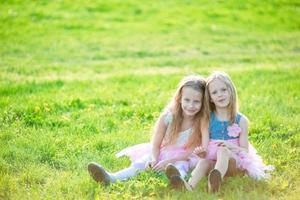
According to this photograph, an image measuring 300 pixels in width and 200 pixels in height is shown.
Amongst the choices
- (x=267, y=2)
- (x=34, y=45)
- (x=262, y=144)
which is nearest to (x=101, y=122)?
(x=262, y=144)

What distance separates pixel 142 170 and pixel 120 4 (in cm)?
1423

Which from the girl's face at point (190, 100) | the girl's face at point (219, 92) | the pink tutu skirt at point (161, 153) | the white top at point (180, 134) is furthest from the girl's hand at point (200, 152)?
the girl's face at point (219, 92)

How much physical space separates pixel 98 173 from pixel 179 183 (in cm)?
79

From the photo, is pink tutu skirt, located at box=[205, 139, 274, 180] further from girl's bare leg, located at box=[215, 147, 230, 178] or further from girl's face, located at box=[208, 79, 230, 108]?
girl's face, located at box=[208, 79, 230, 108]

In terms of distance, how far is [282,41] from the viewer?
614 inches

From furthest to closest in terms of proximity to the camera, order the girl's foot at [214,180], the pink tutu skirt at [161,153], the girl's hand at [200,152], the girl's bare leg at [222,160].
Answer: the pink tutu skirt at [161,153], the girl's hand at [200,152], the girl's bare leg at [222,160], the girl's foot at [214,180]

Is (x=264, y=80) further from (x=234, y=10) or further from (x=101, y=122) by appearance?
(x=234, y=10)

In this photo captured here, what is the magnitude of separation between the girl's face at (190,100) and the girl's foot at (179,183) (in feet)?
2.85

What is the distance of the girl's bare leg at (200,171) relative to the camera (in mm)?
5094

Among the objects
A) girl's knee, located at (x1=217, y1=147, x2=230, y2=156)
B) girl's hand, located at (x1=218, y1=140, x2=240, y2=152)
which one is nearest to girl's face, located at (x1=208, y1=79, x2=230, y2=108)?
girl's hand, located at (x1=218, y1=140, x2=240, y2=152)

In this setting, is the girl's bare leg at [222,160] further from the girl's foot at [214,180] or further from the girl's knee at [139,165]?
the girl's knee at [139,165]

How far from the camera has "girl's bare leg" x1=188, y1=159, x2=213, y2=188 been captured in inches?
201

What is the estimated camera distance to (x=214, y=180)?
4883 millimetres

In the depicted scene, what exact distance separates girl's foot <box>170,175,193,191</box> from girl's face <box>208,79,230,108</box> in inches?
39.8
